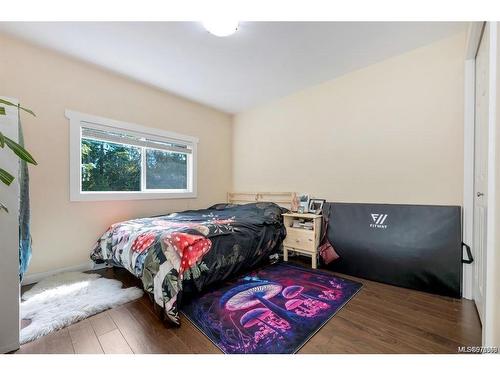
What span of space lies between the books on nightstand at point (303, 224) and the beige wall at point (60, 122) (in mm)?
1990

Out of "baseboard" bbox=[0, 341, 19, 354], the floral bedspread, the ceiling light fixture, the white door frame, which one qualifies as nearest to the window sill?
the floral bedspread

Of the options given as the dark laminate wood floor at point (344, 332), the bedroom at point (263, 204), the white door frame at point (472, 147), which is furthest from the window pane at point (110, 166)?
the white door frame at point (472, 147)

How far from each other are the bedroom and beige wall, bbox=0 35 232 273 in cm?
1

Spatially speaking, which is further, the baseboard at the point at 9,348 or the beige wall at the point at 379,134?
the beige wall at the point at 379,134

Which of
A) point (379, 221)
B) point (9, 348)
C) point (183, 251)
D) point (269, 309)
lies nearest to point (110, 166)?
point (183, 251)

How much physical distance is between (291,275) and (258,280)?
0.38 m

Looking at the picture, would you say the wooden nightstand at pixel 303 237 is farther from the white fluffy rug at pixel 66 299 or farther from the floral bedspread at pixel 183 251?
the white fluffy rug at pixel 66 299

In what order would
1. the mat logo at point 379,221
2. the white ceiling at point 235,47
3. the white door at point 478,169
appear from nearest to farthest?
the white door at point 478,169
the white ceiling at point 235,47
the mat logo at point 379,221

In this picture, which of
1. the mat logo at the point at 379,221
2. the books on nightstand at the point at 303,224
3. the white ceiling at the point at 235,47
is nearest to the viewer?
the white ceiling at the point at 235,47

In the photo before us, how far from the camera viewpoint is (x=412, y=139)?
7.40ft

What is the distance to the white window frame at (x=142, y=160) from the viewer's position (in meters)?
2.43

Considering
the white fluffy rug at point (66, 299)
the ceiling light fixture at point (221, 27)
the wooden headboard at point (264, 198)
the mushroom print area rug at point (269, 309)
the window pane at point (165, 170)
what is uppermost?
the ceiling light fixture at point (221, 27)

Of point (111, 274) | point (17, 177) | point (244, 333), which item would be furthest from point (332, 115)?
point (111, 274)

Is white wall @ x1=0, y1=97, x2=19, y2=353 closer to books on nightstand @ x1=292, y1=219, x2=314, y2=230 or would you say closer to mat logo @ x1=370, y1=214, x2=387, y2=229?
books on nightstand @ x1=292, y1=219, x2=314, y2=230
